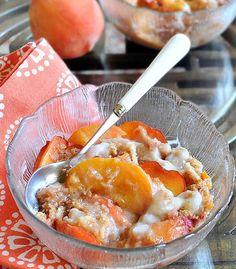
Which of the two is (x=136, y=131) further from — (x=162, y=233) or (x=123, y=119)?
(x=162, y=233)

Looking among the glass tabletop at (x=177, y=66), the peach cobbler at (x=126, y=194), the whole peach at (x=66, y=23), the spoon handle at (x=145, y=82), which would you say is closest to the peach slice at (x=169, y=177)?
the peach cobbler at (x=126, y=194)

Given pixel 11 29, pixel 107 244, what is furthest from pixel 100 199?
pixel 11 29

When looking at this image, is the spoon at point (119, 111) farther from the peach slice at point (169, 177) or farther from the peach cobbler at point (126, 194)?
the peach slice at point (169, 177)

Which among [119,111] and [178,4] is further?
[178,4]

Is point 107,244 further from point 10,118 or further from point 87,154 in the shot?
point 10,118

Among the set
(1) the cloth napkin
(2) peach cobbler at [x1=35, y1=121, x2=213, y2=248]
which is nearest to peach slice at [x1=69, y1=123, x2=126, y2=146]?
(2) peach cobbler at [x1=35, y1=121, x2=213, y2=248]

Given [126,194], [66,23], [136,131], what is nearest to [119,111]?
[136,131]
